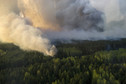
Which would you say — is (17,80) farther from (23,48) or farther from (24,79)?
(23,48)

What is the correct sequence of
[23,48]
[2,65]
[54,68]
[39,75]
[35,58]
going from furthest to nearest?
1. [23,48]
2. [35,58]
3. [2,65]
4. [54,68]
5. [39,75]

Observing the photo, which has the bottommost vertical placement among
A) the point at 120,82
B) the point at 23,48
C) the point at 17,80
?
the point at 120,82

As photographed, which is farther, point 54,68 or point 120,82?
point 54,68

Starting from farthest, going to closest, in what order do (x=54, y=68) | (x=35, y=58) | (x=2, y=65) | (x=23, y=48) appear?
(x=23, y=48) < (x=35, y=58) < (x=2, y=65) < (x=54, y=68)

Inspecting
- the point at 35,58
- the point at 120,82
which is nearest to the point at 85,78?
the point at 120,82

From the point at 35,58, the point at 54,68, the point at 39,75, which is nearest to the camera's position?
the point at 39,75

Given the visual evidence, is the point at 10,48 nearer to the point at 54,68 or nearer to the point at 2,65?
the point at 2,65

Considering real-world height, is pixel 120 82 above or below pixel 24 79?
below


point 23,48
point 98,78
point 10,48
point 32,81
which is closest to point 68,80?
point 98,78

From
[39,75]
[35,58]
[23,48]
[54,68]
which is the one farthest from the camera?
[23,48]
